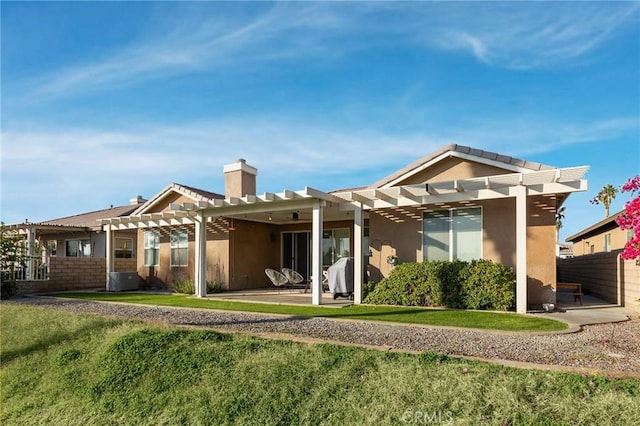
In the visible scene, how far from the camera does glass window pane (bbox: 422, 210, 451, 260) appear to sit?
39.1ft

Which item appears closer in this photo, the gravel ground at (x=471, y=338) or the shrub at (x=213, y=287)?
the gravel ground at (x=471, y=338)

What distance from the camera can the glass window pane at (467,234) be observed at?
452 inches

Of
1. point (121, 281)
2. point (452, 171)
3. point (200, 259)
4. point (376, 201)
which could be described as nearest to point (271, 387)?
point (376, 201)

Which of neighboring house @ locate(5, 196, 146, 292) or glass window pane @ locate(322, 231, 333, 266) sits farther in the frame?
neighboring house @ locate(5, 196, 146, 292)

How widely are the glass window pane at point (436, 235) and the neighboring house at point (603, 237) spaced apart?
347 inches

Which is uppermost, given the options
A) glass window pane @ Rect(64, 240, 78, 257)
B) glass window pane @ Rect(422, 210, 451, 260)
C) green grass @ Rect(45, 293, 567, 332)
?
glass window pane @ Rect(422, 210, 451, 260)

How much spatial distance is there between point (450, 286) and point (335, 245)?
6618mm

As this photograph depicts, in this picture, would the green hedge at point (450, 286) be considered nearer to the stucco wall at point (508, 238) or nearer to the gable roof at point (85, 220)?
the stucco wall at point (508, 238)

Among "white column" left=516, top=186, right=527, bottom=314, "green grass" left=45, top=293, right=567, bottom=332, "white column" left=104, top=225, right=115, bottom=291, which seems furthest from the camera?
"white column" left=104, top=225, right=115, bottom=291

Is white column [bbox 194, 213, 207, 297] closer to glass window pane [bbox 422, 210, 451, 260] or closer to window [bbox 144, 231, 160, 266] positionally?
window [bbox 144, 231, 160, 266]

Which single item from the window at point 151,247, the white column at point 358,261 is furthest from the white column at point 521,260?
the window at point 151,247

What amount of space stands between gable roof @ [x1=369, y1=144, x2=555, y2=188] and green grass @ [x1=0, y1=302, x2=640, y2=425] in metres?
7.60

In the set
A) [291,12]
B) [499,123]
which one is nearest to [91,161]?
[291,12]

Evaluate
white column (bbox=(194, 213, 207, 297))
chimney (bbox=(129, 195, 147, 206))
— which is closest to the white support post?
chimney (bbox=(129, 195, 147, 206))
